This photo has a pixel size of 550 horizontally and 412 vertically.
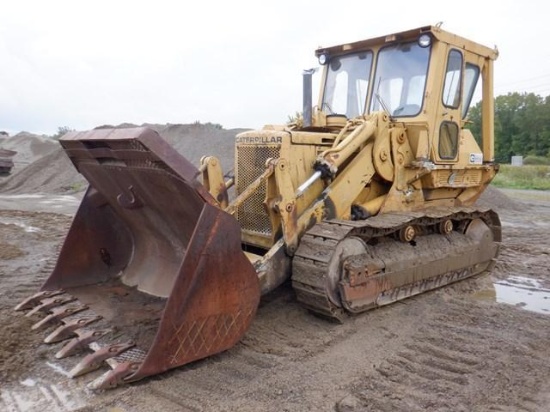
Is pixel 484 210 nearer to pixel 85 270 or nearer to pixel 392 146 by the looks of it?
pixel 392 146

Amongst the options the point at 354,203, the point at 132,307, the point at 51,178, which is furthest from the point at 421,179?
the point at 51,178

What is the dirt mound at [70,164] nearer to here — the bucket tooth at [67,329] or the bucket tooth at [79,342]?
the bucket tooth at [67,329]

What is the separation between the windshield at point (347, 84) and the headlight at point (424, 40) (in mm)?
741

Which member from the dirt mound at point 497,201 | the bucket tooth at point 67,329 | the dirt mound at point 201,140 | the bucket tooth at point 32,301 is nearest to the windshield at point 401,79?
the bucket tooth at point 67,329

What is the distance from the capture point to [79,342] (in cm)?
383

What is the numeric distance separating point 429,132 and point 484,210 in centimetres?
153

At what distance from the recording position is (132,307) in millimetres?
4469

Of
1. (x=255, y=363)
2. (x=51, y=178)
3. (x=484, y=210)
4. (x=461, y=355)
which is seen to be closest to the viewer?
(x=255, y=363)

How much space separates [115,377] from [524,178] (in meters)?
29.2

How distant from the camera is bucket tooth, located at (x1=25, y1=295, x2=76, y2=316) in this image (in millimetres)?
4480

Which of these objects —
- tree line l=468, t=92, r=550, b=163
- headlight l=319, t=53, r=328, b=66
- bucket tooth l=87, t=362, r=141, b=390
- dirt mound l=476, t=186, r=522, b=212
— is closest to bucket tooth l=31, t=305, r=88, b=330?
bucket tooth l=87, t=362, r=141, b=390

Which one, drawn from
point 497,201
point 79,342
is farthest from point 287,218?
point 497,201

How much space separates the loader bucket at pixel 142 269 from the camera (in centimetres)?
343

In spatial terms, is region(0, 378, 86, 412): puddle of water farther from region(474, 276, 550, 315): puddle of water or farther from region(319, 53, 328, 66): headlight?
region(319, 53, 328, 66): headlight
